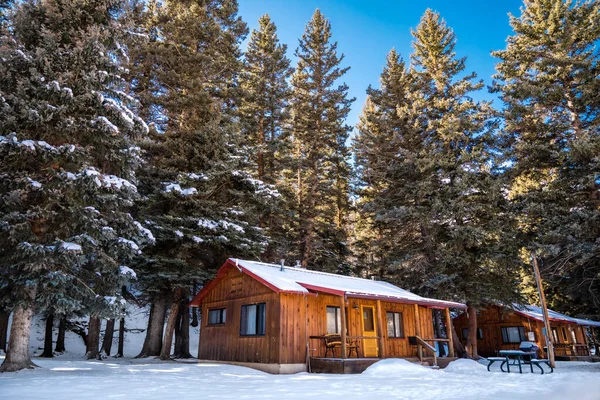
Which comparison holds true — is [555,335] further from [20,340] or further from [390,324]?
[20,340]

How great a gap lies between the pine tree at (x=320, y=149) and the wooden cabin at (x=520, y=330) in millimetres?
11188

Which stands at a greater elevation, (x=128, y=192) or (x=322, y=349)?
(x=128, y=192)

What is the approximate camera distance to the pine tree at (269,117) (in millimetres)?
21641

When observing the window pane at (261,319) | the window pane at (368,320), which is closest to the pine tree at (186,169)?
the window pane at (261,319)

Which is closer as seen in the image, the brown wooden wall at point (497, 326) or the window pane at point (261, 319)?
the window pane at point (261, 319)

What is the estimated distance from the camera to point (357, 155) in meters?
27.6

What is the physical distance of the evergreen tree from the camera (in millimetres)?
18688

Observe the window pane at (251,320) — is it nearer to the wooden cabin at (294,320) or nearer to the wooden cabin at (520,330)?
the wooden cabin at (294,320)

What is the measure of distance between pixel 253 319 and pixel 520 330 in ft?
66.8

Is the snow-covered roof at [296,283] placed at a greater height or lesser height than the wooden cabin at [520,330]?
greater

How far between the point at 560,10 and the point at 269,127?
53.3ft

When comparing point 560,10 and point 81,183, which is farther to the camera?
point 560,10

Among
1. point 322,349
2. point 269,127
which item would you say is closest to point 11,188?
point 322,349

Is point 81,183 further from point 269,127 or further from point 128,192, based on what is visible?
point 269,127
